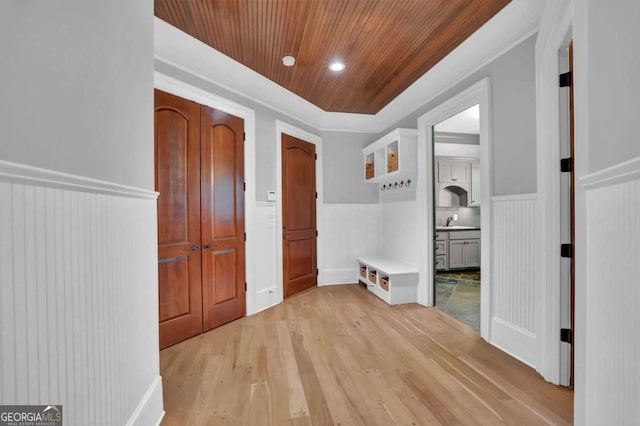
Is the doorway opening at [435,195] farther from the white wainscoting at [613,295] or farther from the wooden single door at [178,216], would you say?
the wooden single door at [178,216]

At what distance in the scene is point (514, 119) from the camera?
2.30 m

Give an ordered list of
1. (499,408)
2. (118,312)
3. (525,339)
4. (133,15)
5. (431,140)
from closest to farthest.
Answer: (118,312), (133,15), (499,408), (525,339), (431,140)

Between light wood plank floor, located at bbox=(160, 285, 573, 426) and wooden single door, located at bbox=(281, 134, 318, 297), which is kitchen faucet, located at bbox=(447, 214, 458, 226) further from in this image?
light wood plank floor, located at bbox=(160, 285, 573, 426)

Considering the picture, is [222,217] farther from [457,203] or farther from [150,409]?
[457,203]

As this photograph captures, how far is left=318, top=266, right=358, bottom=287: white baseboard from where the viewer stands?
4.56m

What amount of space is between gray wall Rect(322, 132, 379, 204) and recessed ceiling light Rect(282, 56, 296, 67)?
175cm

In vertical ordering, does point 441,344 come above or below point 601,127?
below

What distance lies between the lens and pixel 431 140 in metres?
3.52

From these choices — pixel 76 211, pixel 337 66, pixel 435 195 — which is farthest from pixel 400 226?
pixel 76 211

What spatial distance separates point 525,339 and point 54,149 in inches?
119

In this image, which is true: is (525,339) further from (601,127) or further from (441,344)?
(601,127)

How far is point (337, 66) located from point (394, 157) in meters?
1.43

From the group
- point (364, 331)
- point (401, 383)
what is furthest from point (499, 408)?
point (364, 331)

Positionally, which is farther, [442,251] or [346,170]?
[442,251]
